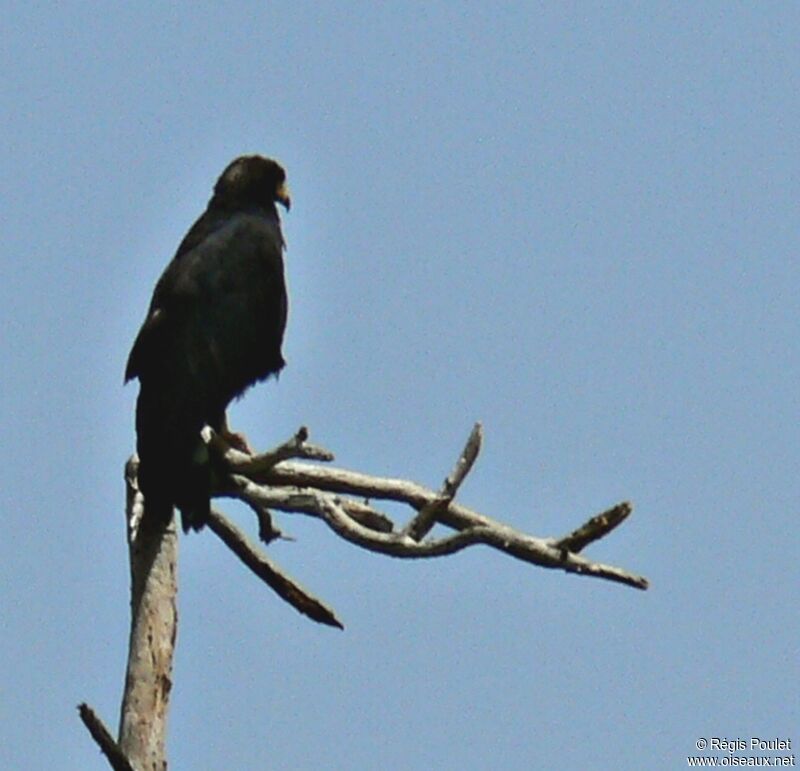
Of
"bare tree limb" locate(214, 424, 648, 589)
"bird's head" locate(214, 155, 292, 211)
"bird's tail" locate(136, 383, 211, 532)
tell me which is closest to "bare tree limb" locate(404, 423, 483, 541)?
"bare tree limb" locate(214, 424, 648, 589)

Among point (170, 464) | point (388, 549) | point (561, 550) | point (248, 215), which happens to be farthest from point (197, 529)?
point (248, 215)

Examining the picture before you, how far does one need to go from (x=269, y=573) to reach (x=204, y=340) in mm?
1196

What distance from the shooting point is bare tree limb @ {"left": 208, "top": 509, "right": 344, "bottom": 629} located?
285 inches

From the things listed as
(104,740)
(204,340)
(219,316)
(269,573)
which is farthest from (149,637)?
(219,316)

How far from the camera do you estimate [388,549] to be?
269 inches

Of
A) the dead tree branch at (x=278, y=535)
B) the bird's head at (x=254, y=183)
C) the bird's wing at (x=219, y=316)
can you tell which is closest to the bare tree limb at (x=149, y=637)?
the dead tree branch at (x=278, y=535)

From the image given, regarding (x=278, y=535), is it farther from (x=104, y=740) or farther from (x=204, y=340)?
(x=104, y=740)

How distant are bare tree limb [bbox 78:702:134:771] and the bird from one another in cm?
137

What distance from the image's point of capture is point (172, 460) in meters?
7.36

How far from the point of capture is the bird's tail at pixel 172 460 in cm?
724

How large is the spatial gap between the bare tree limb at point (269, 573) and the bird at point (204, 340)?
24 cm

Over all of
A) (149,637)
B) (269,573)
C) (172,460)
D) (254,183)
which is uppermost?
(254,183)

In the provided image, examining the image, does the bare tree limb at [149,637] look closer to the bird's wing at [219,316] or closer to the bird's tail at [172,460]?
the bird's tail at [172,460]

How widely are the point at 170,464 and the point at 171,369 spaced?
71 centimetres
